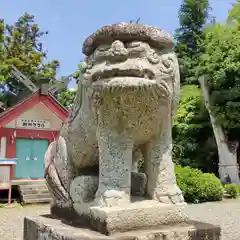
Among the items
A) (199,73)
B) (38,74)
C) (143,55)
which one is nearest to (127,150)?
(143,55)

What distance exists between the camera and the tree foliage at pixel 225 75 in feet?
45.8

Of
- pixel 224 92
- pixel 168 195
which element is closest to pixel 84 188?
pixel 168 195

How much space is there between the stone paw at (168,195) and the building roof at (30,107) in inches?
387

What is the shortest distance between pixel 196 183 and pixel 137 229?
8.89 m

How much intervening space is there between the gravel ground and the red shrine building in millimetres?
2294

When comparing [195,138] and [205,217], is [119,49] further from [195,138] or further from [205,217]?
[195,138]

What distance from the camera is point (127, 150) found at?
2.31 metres

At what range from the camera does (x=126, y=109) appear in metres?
2.23

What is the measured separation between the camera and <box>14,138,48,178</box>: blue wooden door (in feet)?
39.7

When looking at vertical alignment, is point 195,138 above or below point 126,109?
→ above

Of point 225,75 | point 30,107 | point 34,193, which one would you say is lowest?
point 34,193

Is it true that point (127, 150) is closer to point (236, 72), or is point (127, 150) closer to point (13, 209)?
point (13, 209)

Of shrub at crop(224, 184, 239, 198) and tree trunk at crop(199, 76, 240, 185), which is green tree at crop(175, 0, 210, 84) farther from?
shrub at crop(224, 184, 239, 198)

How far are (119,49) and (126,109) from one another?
0.38m
